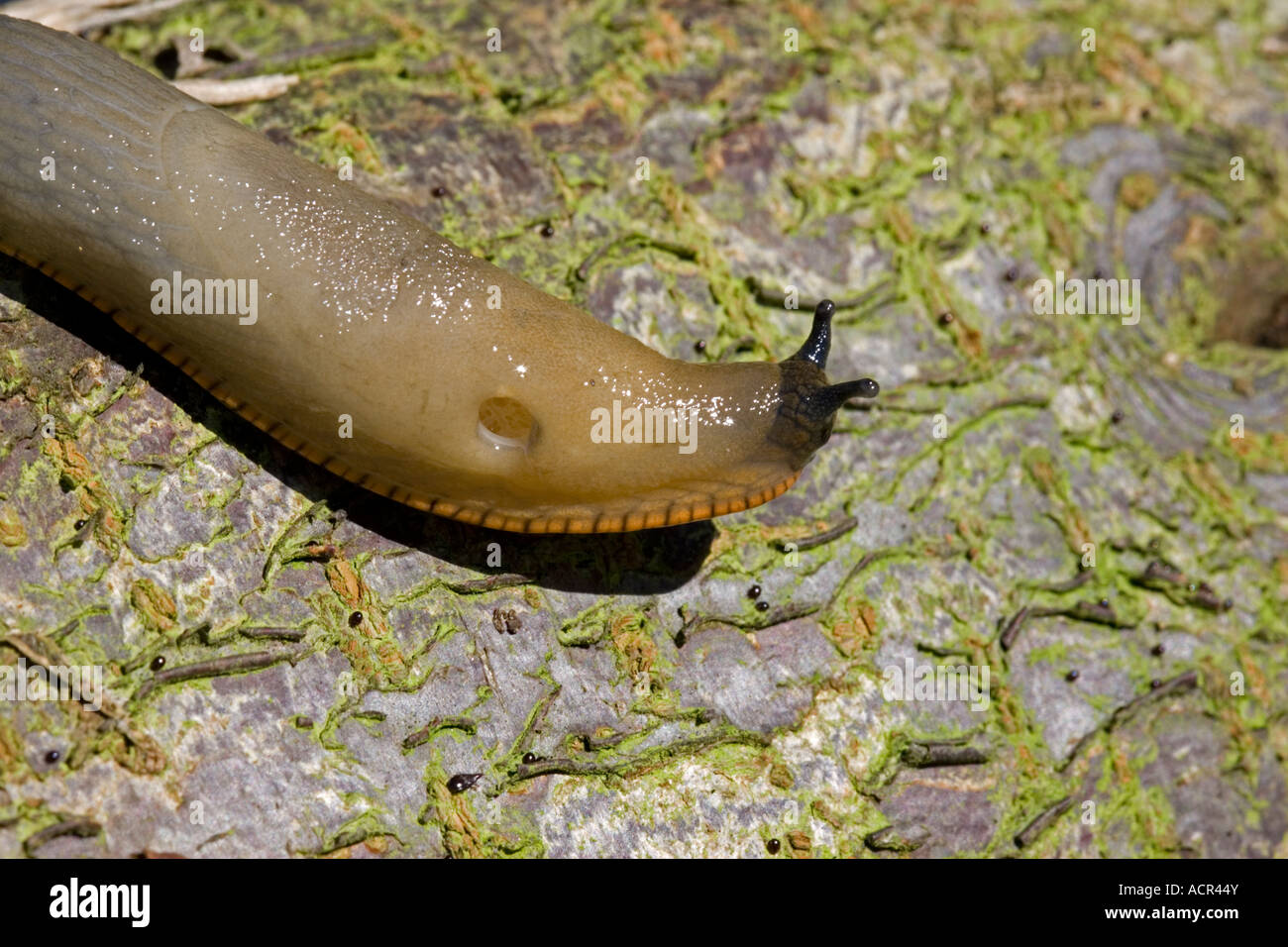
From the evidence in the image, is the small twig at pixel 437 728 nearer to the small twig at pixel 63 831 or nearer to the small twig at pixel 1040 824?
the small twig at pixel 63 831

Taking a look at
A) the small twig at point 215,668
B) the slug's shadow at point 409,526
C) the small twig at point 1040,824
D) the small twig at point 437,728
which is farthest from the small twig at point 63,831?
the small twig at point 1040,824

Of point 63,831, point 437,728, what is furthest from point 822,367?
point 63,831

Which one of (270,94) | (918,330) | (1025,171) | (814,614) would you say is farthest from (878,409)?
(270,94)

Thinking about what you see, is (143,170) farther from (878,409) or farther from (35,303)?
(878,409)

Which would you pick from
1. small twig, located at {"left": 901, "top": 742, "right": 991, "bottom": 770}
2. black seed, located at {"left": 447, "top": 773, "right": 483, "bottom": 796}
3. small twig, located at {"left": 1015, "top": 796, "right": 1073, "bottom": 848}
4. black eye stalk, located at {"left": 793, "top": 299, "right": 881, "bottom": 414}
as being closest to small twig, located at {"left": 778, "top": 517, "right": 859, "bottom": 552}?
black eye stalk, located at {"left": 793, "top": 299, "right": 881, "bottom": 414}

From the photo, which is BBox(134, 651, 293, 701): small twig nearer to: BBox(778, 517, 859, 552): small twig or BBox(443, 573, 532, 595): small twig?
BBox(443, 573, 532, 595): small twig

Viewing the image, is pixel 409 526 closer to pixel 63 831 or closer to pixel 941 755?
pixel 63 831
